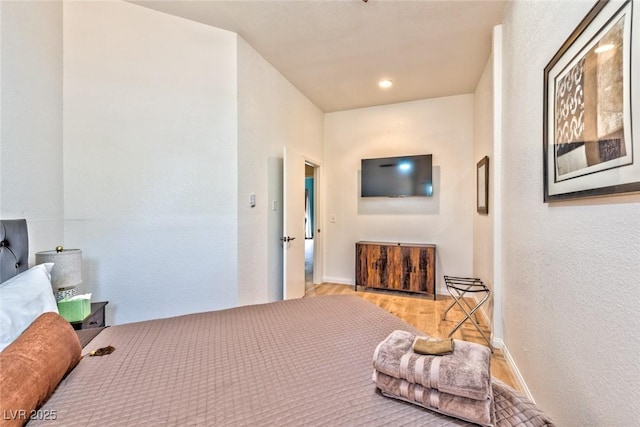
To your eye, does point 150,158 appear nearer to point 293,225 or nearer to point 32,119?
point 32,119

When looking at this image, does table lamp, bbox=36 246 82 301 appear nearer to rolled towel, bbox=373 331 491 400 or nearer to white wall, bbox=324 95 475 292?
rolled towel, bbox=373 331 491 400

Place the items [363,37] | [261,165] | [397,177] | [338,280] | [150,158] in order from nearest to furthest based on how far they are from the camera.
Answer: [150,158]
[363,37]
[261,165]
[397,177]
[338,280]

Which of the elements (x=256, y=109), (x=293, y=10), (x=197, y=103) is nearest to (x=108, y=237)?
(x=197, y=103)

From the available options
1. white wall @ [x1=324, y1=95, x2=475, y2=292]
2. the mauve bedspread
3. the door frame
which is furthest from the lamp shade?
white wall @ [x1=324, y1=95, x2=475, y2=292]

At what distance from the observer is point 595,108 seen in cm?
104

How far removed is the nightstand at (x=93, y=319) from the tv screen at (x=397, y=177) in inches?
134

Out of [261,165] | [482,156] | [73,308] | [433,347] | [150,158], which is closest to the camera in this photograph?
[433,347]

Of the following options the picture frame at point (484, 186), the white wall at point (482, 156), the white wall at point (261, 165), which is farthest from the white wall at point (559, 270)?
the white wall at point (261, 165)

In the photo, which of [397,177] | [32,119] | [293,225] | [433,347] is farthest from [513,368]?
[32,119]

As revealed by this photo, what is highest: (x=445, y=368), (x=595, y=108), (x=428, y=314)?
(x=595, y=108)

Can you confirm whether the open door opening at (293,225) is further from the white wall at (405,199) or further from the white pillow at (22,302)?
the white pillow at (22,302)

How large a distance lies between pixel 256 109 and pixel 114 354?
7.86 feet

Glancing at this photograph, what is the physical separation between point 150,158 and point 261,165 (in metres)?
1.01

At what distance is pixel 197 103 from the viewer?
2512 mm
